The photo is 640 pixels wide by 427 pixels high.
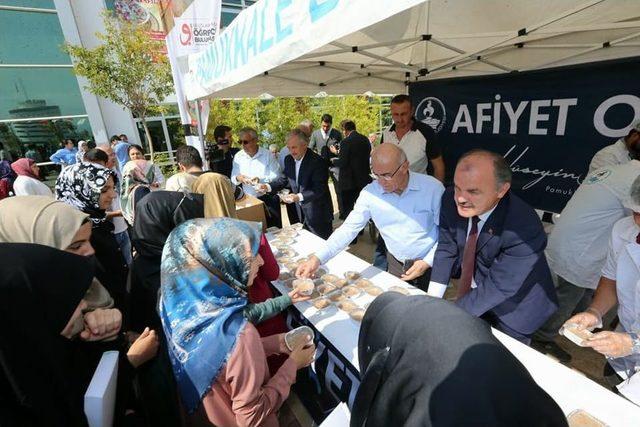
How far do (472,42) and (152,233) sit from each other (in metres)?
3.97

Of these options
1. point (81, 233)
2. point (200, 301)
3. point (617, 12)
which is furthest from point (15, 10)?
point (617, 12)

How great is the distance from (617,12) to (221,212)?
3812mm

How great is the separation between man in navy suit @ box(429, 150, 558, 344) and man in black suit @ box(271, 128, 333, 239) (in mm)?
2171

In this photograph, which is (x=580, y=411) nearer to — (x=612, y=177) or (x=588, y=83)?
(x=612, y=177)

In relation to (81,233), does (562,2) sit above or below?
above

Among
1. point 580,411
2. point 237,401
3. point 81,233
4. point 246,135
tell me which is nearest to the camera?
point 580,411

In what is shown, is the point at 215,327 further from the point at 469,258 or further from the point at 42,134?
the point at 42,134

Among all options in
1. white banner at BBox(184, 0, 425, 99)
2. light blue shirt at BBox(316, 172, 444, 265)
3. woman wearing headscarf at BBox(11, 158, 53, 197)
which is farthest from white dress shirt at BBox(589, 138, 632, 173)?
woman wearing headscarf at BBox(11, 158, 53, 197)

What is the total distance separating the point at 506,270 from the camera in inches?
64.6

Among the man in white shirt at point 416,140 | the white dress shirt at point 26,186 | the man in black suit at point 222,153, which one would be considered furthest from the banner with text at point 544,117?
the white dress shirt at point 26,186

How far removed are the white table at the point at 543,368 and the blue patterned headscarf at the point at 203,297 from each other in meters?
0.58

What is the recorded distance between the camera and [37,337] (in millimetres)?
889

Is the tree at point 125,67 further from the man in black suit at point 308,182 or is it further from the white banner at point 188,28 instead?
the man in black suit at point 308,182

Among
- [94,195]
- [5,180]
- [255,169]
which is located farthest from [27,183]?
[5,180]
